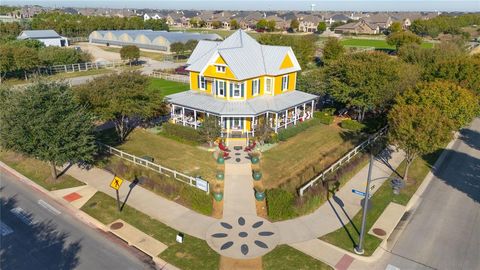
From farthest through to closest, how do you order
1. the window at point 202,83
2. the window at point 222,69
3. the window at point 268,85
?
the window at point 202,83 < the window at point 268,85 < the window at point 222,69

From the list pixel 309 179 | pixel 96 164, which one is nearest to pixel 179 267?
pixel 309 179

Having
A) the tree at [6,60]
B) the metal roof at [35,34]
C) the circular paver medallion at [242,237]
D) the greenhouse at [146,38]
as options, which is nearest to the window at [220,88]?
the circular paver medallion at [242,237]

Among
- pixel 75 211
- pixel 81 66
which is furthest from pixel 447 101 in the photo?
pixel 81 66

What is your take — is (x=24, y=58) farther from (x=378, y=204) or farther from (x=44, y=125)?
(x=378, y=204)

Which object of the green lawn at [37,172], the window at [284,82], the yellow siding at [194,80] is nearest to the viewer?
the green lawn at [37,172]

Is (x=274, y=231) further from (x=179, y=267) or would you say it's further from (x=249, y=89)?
(x=249, y=89)

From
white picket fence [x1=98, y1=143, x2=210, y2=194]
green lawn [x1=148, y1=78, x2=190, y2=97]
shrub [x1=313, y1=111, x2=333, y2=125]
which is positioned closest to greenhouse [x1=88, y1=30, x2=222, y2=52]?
green lawn [x1=148, y1=78, x2=190, y2=97]

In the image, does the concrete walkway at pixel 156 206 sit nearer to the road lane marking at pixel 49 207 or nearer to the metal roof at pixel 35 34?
the road lane marking at pixel 49 207
